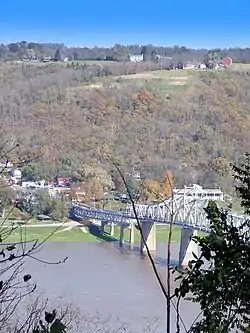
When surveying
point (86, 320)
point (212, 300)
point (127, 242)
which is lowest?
point (127, 242)

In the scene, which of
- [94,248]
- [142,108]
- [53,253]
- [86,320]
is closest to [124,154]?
[142,108]

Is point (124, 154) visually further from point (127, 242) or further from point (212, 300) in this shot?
point (212, 300)

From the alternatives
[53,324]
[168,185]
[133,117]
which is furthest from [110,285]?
[133,117]

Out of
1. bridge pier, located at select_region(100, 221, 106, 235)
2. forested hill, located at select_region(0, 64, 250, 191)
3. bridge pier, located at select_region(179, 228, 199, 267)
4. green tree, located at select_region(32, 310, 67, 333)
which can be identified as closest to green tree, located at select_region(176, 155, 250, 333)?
green tree, located at select_region(32, 310, 67, 333)

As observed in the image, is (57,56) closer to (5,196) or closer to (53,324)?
(5,196)

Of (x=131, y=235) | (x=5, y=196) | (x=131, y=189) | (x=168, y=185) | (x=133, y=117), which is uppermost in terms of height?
(x=168, y=185)
